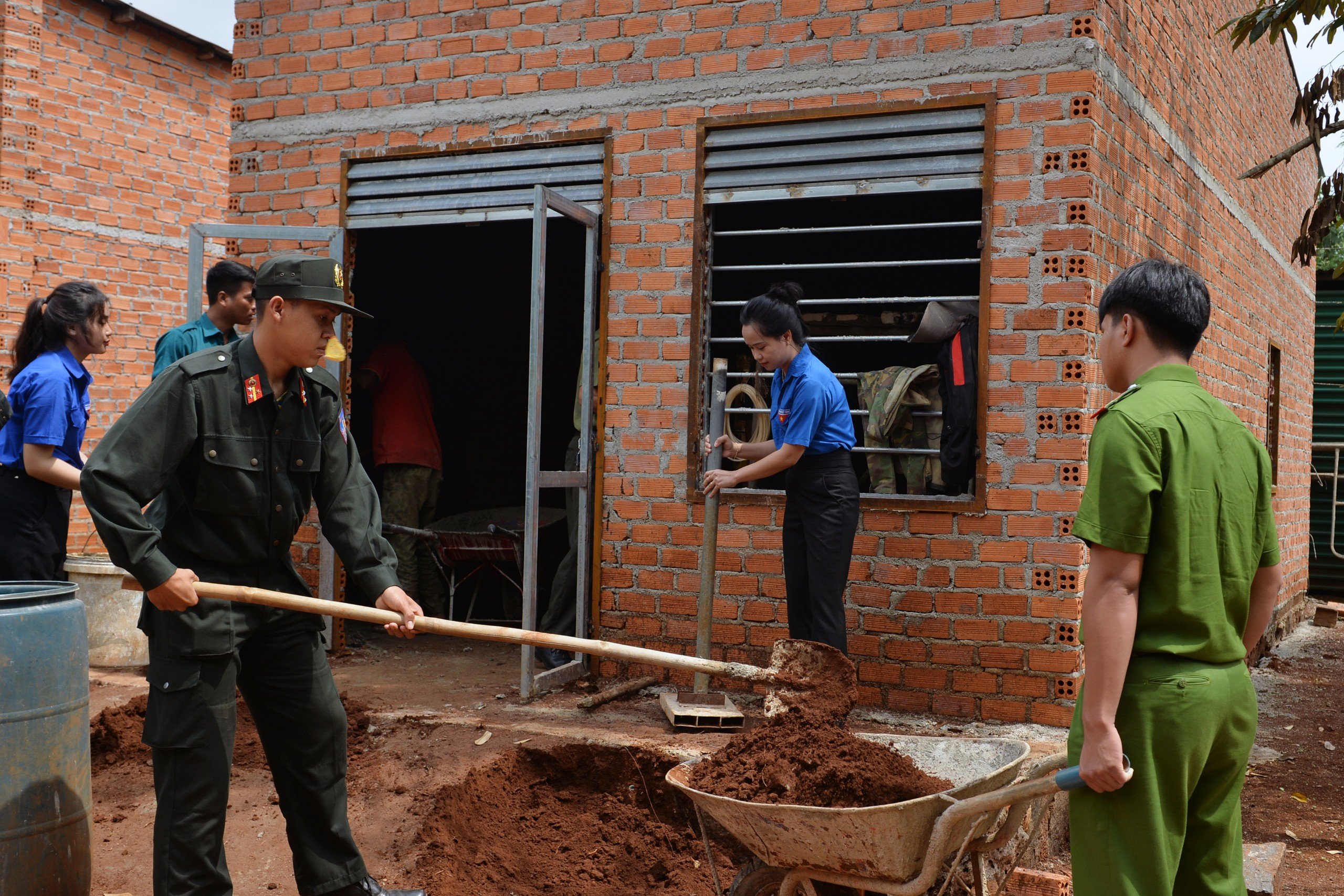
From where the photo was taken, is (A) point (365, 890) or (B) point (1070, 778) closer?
(B) point (1070, 778)

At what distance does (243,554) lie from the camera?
317cm

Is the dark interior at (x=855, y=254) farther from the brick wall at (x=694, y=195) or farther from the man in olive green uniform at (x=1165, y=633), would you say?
the man in olive green uniform at (x=1165, y=633)

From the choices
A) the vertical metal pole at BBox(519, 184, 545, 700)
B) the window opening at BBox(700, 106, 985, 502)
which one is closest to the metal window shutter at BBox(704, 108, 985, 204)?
the window opening at BBox(700, 106, 985, 502)

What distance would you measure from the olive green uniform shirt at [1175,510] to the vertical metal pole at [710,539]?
277cm

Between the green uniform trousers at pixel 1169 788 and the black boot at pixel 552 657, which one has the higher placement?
the green uniform trousers at pixel 1169 788

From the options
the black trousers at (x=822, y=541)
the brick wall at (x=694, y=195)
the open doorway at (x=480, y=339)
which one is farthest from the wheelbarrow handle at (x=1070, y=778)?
the open doorway at (x=480, y=339)

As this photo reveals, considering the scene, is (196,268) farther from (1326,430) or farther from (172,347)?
(1326,430)

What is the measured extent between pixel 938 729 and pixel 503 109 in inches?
155

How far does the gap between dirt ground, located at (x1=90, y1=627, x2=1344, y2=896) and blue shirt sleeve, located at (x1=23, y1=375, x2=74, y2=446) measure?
1475 millimetres

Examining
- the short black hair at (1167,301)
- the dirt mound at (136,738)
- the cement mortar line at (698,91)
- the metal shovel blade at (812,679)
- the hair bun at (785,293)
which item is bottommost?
the dirt mound at (136,738)

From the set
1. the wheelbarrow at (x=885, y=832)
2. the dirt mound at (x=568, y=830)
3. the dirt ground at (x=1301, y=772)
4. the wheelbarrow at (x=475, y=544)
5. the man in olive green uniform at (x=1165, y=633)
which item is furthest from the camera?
the wheelbarrow at (x=475, y=544)

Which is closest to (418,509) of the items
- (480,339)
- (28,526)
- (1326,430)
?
(480,339)

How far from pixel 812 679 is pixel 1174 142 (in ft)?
14.2

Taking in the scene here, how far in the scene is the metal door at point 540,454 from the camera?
5.22m
